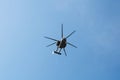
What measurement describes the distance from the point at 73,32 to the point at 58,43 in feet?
31.7

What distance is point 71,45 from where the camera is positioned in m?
82.4

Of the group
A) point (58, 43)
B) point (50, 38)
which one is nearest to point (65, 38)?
point (58, 43)

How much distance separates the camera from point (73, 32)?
266 feet

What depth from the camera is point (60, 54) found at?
245ft

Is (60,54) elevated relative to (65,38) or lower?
lower

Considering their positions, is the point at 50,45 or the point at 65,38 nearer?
the point at 65,38

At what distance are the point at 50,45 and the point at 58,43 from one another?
5.96 metres

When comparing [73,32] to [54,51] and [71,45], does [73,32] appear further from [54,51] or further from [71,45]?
[54,51]

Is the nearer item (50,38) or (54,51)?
(54,51)

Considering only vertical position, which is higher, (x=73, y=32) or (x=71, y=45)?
(x=73, y=32)

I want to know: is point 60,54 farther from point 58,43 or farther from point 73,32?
point 73,32

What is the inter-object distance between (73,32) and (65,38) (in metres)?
7.00

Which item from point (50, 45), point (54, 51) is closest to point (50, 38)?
point (50, 45)

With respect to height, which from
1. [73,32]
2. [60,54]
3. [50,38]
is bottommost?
[60,54]
